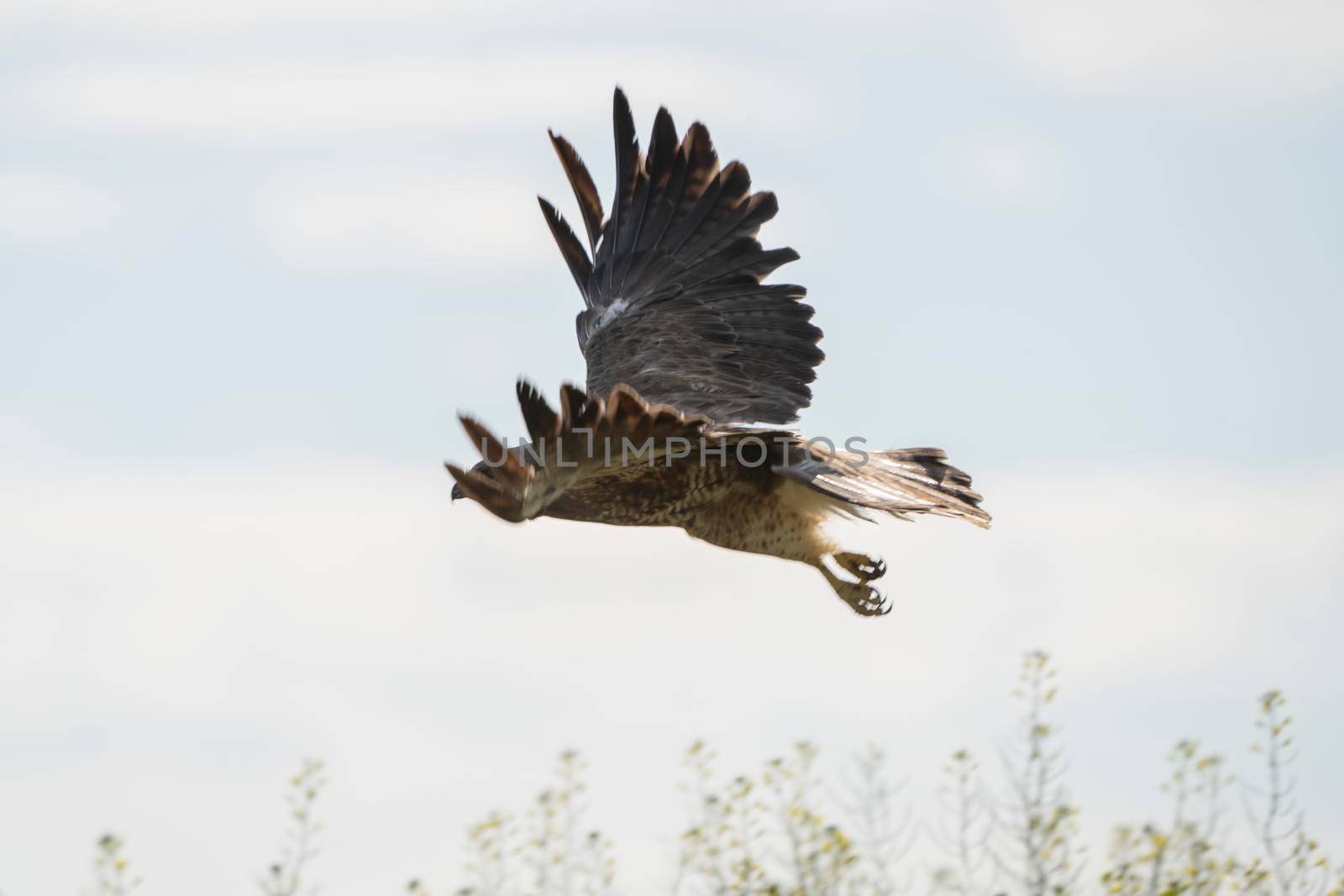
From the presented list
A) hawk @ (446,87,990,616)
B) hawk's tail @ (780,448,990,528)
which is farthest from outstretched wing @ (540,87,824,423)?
hawk's tail @ (780,448,990,528)

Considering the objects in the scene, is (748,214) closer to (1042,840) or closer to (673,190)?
(673,190)

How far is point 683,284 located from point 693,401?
1099 mm

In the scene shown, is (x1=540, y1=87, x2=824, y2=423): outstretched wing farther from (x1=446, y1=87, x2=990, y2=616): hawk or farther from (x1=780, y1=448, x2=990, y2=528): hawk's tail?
(x1=780, y1=448, x2=990, y2=528): hawk's tail

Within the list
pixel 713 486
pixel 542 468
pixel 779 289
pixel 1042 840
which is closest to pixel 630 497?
pixel 713 486

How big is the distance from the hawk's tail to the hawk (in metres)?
0.01

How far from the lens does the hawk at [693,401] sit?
21.7ft

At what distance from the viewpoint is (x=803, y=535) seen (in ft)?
28.4

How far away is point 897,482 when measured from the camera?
8273 mm

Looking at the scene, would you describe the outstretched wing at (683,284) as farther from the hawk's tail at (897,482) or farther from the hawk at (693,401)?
the hawk's tail at (897,482)

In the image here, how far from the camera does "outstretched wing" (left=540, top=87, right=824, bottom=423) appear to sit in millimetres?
8836
